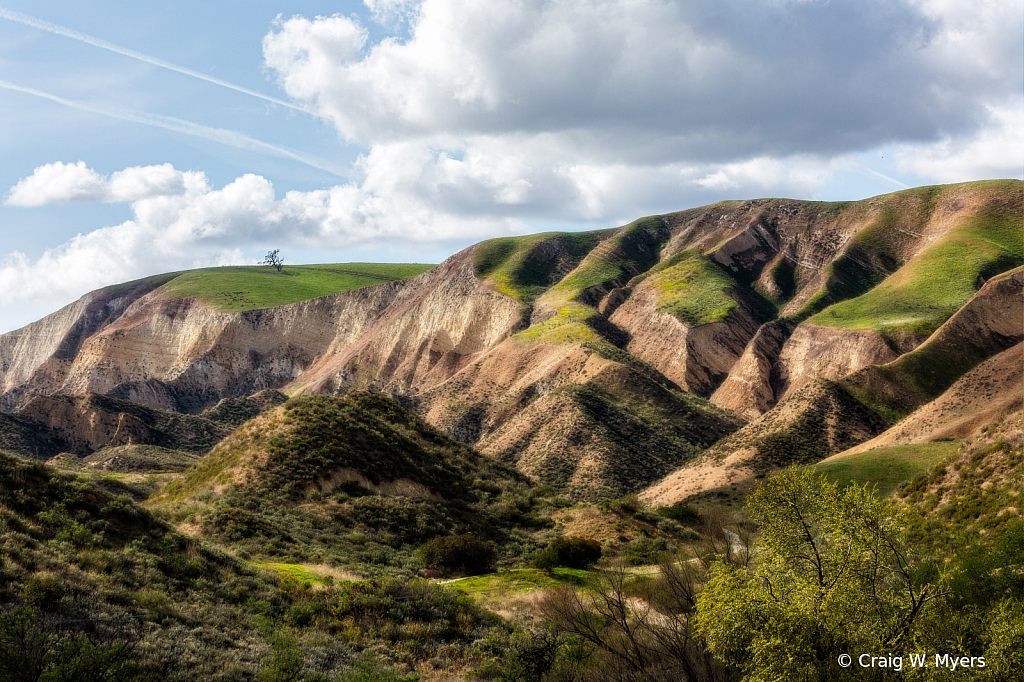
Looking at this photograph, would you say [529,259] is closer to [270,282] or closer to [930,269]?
[930,269]

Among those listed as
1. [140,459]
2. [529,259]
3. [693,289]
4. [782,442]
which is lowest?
[140,459]

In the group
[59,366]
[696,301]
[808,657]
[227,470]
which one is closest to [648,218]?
[696,301]

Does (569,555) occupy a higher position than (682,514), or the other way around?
(569,555)

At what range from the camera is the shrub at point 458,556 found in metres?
27.9

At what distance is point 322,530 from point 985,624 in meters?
24.4

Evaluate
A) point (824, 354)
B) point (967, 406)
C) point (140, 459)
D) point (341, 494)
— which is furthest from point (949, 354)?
point (140, 459)

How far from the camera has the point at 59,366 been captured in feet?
445

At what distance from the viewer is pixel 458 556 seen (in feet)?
92.5

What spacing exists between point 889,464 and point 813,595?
35753 mm

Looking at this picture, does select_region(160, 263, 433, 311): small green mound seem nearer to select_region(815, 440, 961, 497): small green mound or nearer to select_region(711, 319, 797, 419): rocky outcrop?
select_region(711, 319, 797, 419): rocky outcrop

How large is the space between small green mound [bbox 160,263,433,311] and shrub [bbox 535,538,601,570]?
120m

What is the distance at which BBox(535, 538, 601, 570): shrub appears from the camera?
96.1 feet

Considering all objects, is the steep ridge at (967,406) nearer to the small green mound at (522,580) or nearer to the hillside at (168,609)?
the small green mound at (522,580)

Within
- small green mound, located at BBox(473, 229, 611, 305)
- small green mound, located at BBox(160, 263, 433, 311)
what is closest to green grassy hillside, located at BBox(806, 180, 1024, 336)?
small green mound, located at BBox(473, 229, 611, 305)
